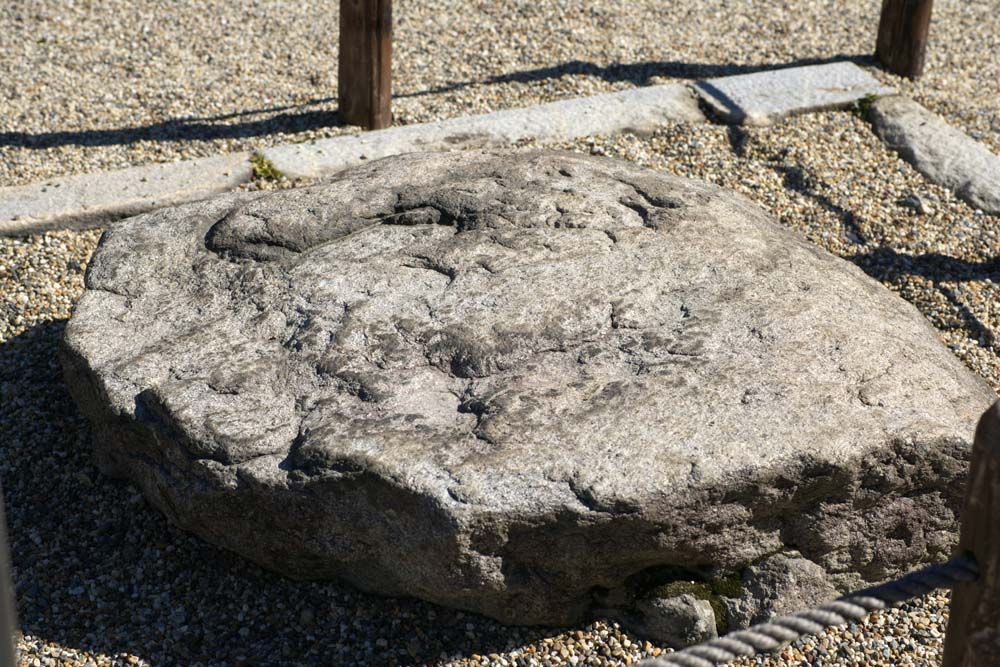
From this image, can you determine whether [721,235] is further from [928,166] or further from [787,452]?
[928,166]

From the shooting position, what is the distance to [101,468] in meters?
3.71

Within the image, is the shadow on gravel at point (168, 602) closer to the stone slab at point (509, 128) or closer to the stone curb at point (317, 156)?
the stone curb at point (317, 156)

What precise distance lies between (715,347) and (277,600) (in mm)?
1536

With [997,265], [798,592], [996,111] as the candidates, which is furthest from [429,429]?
[996,111]

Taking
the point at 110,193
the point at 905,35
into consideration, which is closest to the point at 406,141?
the point at 110,193

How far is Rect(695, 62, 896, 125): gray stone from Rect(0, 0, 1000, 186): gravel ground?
1.34 feet

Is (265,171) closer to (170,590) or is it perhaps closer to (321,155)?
(321,155)

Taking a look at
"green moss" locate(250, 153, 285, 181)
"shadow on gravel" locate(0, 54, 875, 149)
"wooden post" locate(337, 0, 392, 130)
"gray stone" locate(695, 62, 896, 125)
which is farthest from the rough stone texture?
"gray stone" locate(695, 62, 896, 125)

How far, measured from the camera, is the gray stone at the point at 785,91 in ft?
20.4

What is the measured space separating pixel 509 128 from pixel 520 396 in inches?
121

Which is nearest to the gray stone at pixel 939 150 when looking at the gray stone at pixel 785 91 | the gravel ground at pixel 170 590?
the gray stone at pixel 785 91

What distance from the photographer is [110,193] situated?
5215 mm

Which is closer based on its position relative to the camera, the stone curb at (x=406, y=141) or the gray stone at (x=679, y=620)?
the gray stone at (x=679, y=620)

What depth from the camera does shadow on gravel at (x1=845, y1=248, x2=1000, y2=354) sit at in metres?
4.96
